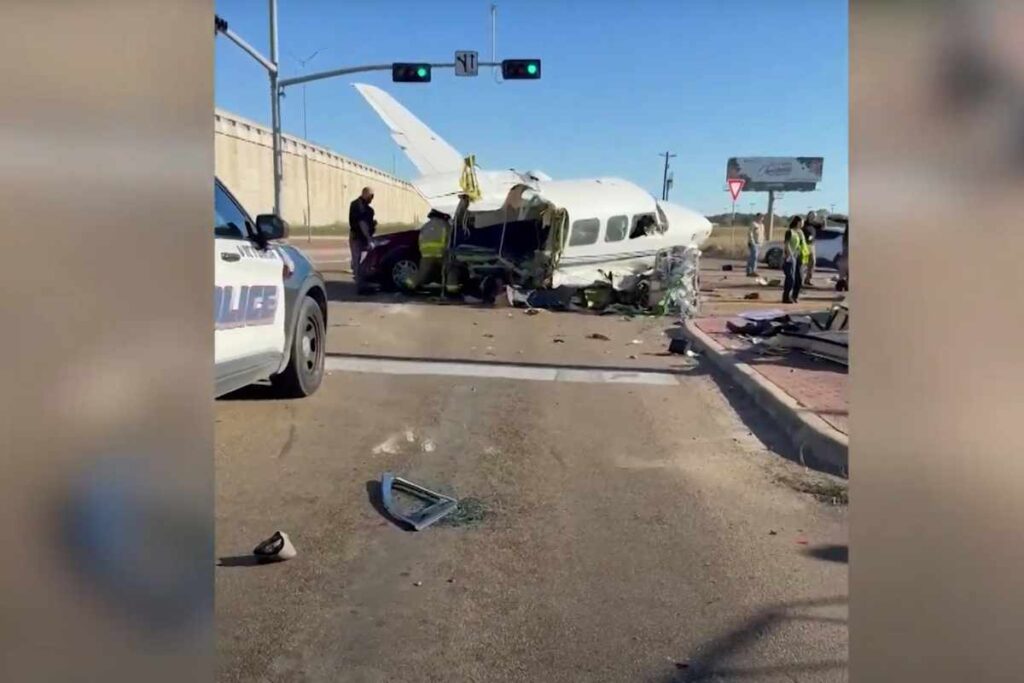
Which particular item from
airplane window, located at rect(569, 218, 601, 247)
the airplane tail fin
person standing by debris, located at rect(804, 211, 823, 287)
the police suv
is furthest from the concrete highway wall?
the police suv

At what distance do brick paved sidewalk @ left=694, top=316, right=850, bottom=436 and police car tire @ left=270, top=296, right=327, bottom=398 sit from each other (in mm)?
4317

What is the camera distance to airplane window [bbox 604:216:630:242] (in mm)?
17047

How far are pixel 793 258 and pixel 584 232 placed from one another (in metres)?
4.28

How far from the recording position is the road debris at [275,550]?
4.25 meters

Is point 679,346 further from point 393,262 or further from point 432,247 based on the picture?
point 393,262

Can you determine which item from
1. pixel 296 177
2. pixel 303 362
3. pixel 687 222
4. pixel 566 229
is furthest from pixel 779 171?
pixel 303 362

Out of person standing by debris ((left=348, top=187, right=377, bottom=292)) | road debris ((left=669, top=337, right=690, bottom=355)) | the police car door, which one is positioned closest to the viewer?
the police car door

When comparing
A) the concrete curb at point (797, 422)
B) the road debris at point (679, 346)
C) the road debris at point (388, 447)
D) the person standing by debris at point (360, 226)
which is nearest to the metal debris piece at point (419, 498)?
the road debris at point (388, 447)

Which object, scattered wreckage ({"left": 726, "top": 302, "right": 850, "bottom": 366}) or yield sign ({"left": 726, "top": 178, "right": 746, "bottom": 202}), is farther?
yield sign ({"left": 726, "top": 178, "right": 746, "bottom": 202})

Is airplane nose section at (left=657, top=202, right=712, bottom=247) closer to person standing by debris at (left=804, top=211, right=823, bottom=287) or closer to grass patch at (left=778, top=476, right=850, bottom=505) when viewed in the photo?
person standing by debris at (left=804, top=211, right=823, bottom=287)
